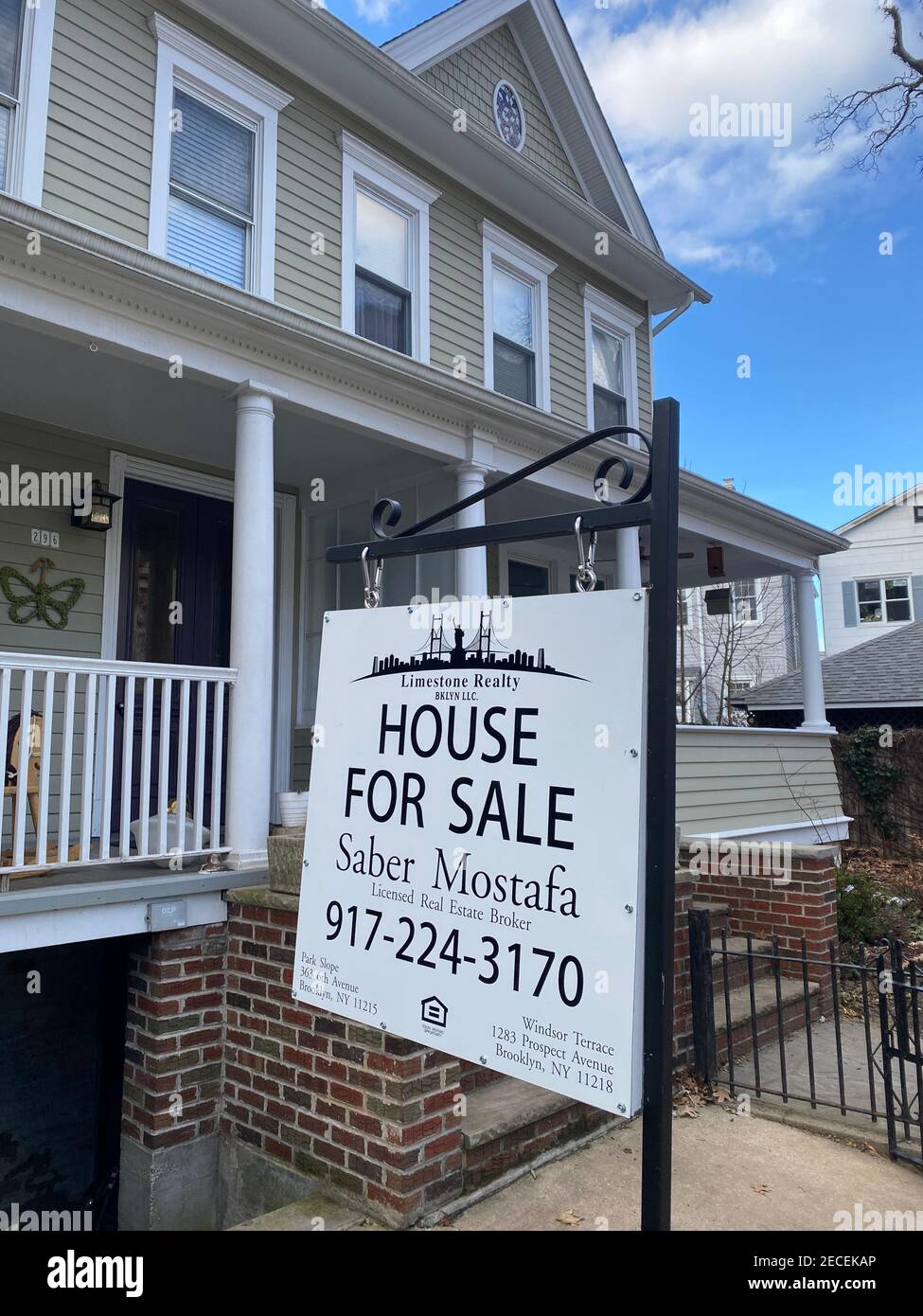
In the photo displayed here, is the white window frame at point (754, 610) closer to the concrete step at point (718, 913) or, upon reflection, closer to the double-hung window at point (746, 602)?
the double-hung window at point (746, 602)

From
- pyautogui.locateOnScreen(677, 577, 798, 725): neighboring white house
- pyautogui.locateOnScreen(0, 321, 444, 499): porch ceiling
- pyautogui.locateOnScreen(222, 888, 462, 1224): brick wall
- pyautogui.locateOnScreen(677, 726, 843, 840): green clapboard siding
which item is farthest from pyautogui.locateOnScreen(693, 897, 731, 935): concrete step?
pyautogui.locateOnScreen(677, 577, 798, 725): neighboring white house

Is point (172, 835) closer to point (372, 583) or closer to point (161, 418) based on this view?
point (161, 418)

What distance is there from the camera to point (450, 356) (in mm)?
7508

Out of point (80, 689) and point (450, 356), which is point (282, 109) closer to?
point (450, 356)

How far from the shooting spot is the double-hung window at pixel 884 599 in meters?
21.8

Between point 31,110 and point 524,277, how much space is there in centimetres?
465

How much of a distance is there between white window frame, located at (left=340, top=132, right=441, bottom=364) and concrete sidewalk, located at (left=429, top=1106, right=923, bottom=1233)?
17.6 feet

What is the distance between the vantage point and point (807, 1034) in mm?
4887

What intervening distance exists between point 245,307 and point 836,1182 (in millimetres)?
5187

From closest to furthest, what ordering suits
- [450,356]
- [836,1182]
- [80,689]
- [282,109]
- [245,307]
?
[836,1182] < [245,307] < [80,689] < [282,109] < [450,356]

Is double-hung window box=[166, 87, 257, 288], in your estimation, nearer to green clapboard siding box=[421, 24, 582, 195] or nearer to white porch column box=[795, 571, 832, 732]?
green clapboard siding box=[421, 24, 582, 195]

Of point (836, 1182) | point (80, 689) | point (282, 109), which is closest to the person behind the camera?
Result: point (836, 1182)

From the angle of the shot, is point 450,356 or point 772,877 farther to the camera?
point 450,356
